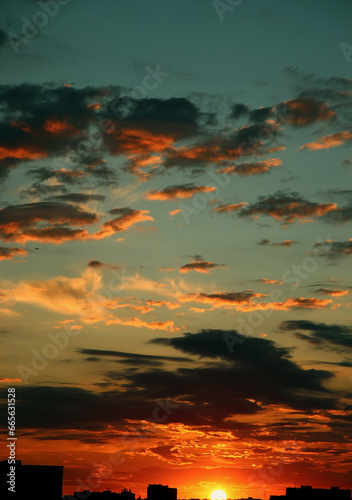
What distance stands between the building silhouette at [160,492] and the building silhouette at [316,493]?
29811 millimetres

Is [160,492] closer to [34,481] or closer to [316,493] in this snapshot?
[316,493]

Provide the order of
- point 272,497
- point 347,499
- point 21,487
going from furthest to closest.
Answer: point 272,497, point 347,499, point 21,487

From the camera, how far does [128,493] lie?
19350 centimetres

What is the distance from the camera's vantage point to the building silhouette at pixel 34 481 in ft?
462

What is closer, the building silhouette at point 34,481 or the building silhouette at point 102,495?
the building silhouette at point 34,481

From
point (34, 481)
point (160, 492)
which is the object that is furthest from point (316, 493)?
point (34, 481)

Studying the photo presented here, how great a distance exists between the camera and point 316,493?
568 ft

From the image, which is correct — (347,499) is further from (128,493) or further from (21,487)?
(21,487)

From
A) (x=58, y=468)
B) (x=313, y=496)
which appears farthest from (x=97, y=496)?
(x=313, y=496)

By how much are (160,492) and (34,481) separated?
4682 centimetres

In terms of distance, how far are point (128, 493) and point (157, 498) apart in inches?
715

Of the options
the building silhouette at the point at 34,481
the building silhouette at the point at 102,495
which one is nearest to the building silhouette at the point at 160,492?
the building silhouette at the point at 102,495

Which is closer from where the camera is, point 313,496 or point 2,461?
point 2,461

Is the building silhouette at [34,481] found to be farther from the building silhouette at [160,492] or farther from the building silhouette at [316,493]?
the building silhouette at [316,493]
